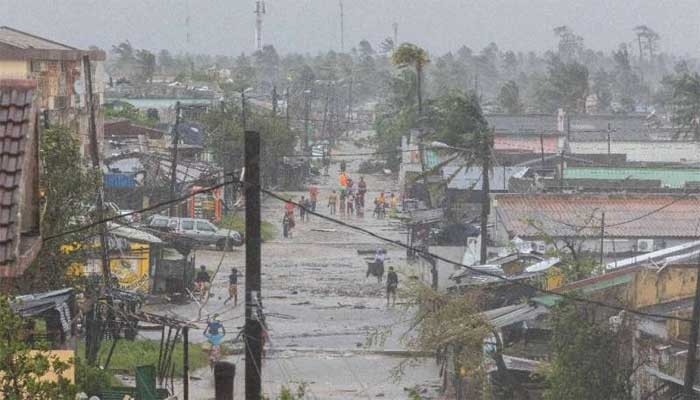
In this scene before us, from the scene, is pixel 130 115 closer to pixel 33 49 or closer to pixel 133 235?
pixel 33 49

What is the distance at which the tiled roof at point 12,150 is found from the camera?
24.7 feet

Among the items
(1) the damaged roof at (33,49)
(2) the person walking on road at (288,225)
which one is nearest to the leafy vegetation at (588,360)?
(1) the damaged roof at (33,49)

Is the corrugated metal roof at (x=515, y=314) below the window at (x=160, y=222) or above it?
below

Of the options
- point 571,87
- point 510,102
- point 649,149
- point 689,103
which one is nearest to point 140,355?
point 649,149

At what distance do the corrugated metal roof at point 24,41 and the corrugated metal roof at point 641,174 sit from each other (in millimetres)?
15292

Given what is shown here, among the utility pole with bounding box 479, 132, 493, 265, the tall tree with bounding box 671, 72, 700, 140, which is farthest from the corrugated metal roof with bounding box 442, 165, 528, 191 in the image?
the tall tree with bounding box 671, 72, 700, 140

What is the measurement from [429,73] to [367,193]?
317ft

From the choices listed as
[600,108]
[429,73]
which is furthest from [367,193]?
[429,73]

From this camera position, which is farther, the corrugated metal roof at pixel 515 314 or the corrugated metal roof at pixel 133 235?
the corrugated metal roof at pixel 133 235

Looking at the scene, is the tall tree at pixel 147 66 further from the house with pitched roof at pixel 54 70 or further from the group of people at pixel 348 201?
the house with pitched roof at pixel 54 70

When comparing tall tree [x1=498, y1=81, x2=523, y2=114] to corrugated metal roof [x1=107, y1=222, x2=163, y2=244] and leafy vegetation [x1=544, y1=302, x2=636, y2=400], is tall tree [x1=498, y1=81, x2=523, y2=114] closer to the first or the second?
corrugated metal roof [x1=107, y1=222, x2=163, y2=244]

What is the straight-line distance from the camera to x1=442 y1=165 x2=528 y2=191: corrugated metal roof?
3900 centimetres

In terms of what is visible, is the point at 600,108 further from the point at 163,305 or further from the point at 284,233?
the point at 163,305

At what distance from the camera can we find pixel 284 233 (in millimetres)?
37875
